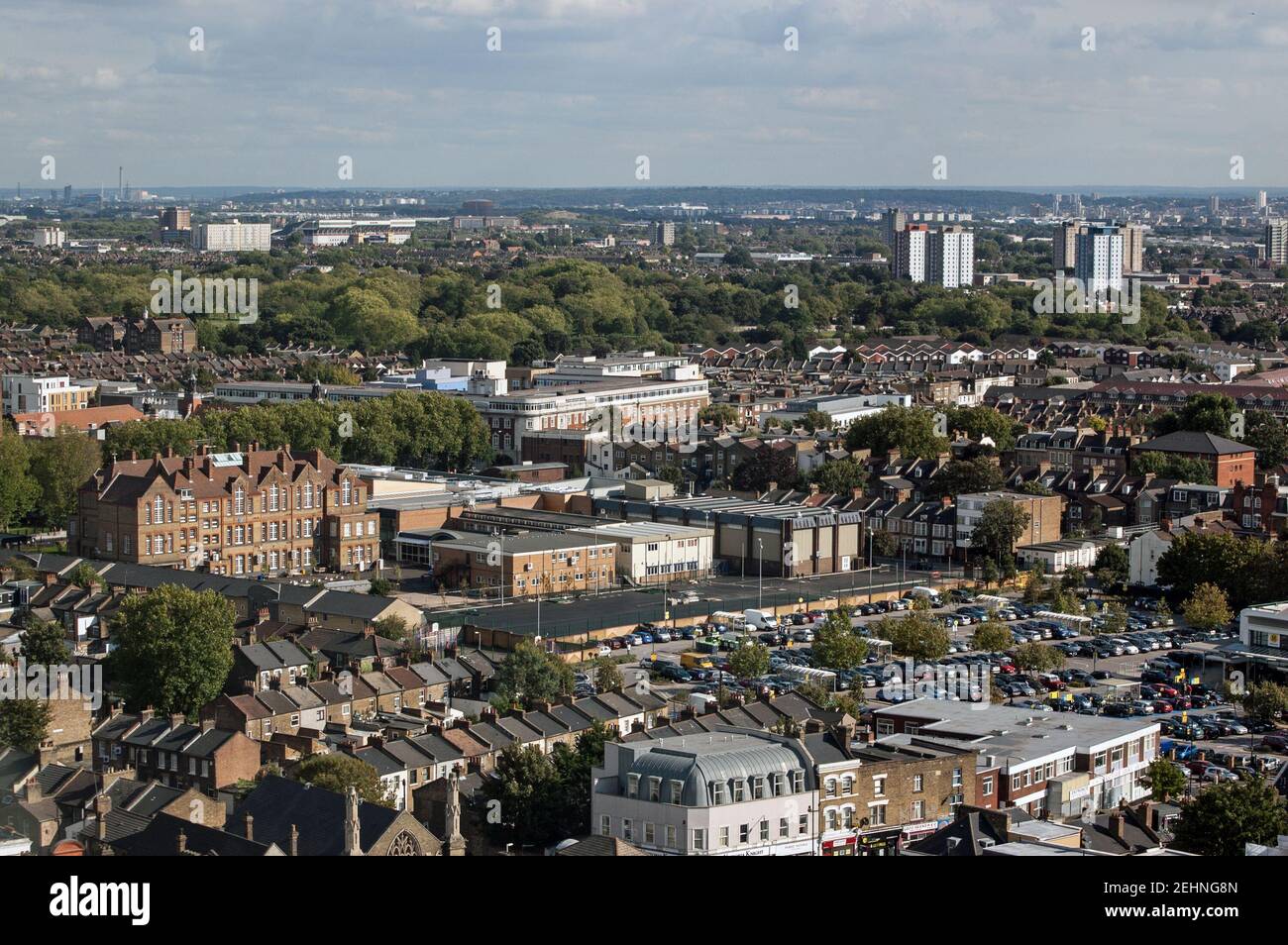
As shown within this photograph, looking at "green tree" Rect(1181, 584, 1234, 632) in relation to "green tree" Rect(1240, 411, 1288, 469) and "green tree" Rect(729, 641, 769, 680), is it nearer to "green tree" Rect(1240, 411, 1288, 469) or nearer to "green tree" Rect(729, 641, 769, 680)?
"green tree" Rect(729, 641, 769, 680)

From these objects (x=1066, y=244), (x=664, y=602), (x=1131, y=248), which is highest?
(x=1066, y=244)

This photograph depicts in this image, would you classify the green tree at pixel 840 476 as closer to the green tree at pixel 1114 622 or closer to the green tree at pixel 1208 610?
the green tree at pixel 1114 622

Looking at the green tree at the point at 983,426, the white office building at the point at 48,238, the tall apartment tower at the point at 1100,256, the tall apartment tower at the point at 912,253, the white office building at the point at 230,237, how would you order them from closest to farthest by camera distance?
the green tree at the point at 983,426 → the tall apartment tower at the point at 1100,256 → the tall apartment tower at the point at 912,253 → the white office building at the point at 48,238 → the white office building at the point at 230,237

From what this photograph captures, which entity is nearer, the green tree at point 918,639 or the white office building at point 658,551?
the green tree at point 918,639

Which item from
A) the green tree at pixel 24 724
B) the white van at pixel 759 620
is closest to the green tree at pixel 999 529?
the white van at pixel 759 620

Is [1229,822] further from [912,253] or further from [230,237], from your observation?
[230,237]

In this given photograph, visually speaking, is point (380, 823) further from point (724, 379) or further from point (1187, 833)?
point (724, 379)

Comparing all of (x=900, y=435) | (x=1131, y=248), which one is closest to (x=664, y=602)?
(x=900, y=435)
